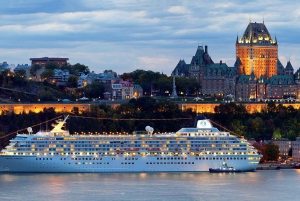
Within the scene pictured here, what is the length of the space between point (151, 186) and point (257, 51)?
74.2 metres

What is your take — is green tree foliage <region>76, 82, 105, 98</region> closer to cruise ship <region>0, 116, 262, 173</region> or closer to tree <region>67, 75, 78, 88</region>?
tree <region>67, 75, 78, 88</region>

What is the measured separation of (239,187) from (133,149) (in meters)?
11.4

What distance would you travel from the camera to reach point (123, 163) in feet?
284

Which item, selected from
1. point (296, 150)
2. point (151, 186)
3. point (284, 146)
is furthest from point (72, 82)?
point (151, 186)

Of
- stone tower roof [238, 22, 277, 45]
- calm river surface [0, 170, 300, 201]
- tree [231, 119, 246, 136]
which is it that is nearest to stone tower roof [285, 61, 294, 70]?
stone tower roof [238, 22, 277, 45]

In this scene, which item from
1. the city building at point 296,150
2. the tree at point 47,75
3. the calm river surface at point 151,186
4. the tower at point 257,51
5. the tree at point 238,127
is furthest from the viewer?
the tower at point 257,51

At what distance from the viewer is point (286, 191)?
7681 centimetres

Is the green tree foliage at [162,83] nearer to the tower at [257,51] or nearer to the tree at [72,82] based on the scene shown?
the tree at [72,82]

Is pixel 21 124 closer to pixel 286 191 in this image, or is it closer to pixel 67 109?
pixel 67 109

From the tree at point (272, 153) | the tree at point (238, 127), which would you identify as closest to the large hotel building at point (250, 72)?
the tree at point (238, 127)

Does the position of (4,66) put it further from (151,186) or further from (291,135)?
(151,186)

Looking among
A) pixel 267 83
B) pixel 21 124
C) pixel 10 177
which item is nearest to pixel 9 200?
pixel 10 177

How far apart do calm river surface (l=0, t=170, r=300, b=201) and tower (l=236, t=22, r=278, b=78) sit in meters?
63.6

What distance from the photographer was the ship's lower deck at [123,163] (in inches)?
3381
